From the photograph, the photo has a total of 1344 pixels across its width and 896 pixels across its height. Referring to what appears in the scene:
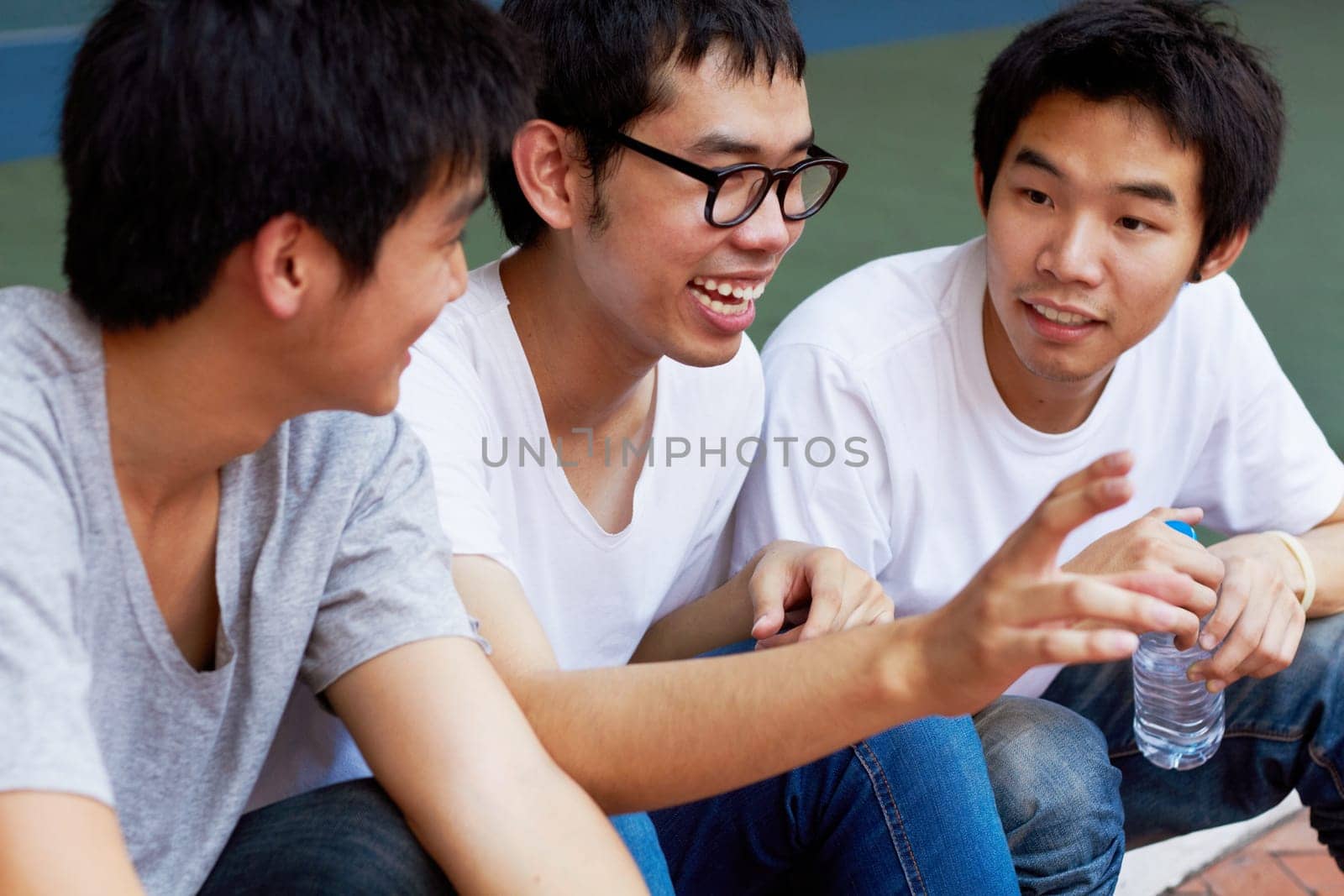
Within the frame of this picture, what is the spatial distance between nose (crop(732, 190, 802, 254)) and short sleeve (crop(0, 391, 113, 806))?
84cm

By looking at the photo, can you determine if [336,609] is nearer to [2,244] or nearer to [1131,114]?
[1131,114]

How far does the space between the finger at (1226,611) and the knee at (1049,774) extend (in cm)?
18

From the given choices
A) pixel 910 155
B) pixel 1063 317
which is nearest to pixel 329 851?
pixel 1063 317

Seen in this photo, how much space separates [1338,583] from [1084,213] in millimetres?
598

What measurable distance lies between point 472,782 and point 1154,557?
2.72 feet

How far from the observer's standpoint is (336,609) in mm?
1306

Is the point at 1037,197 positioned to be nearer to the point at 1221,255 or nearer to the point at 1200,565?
the point at 1221,255

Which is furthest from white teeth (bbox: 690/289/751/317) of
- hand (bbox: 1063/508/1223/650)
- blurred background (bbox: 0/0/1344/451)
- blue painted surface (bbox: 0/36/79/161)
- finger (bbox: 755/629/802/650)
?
blue painted surface (bbox: 0/36/79/161)

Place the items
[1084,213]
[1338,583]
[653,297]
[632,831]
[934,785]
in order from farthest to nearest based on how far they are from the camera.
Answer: [1338,583] → [1084,213] → [653,297] → [934,785] → [632,831]

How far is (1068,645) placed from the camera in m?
1.12

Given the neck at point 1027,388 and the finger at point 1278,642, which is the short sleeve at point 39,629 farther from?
the finger at point 1278,642

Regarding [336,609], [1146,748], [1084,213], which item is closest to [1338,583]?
[1146,748]

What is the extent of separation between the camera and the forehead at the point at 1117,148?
6.00ft

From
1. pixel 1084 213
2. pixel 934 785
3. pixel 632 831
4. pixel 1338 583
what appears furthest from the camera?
pixel 1338 583
